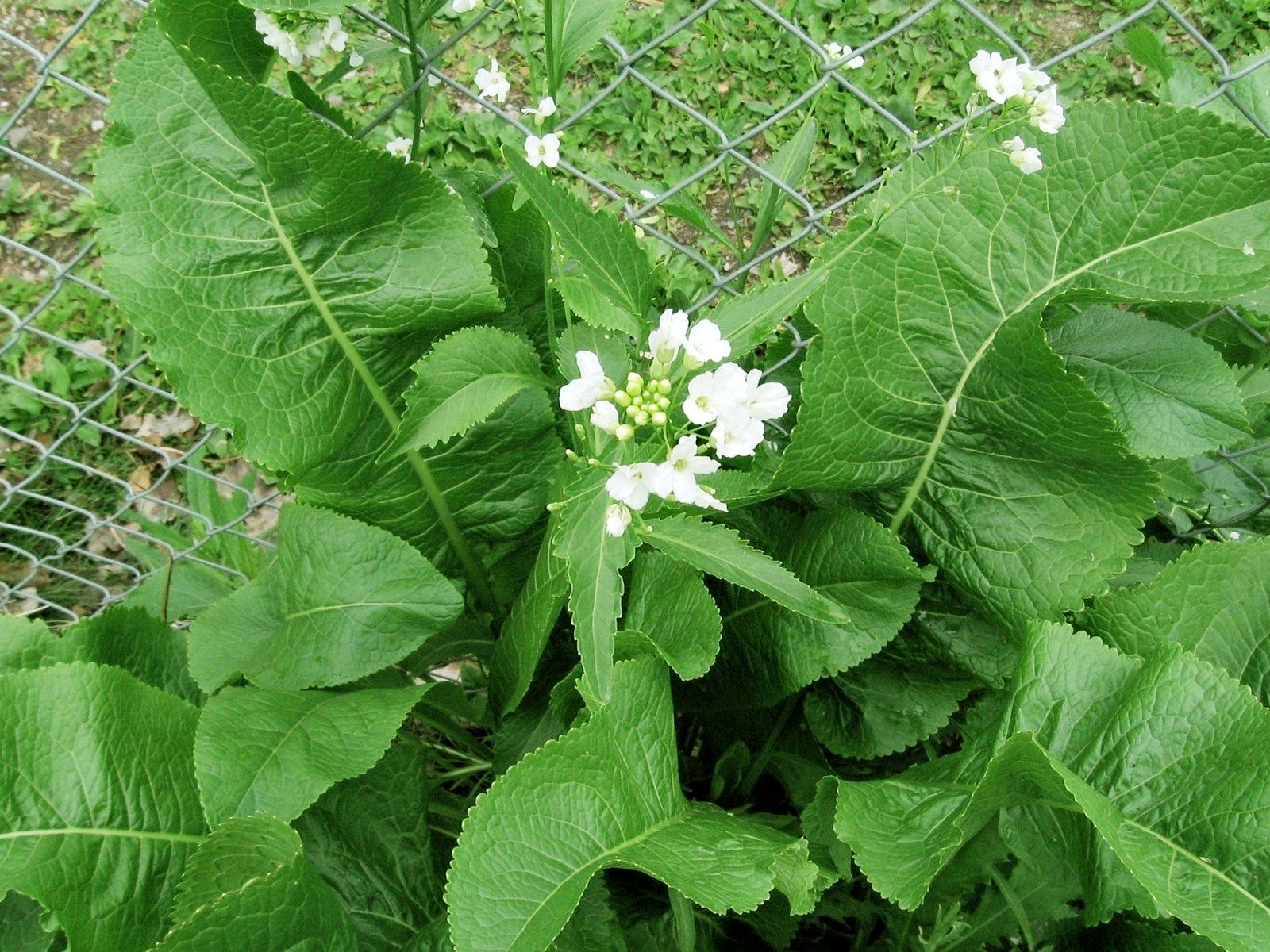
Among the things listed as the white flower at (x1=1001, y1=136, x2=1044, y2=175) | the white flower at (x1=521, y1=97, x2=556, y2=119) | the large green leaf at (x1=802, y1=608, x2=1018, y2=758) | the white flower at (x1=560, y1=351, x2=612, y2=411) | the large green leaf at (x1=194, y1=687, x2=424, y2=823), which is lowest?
the large green leaf at (x1=802, y1=608, x2=1018, y2=758)

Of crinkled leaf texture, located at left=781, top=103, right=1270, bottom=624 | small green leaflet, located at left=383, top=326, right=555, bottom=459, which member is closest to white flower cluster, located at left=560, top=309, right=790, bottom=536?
small green leaflet, located at left=383, top=326, right=555, bottom=459

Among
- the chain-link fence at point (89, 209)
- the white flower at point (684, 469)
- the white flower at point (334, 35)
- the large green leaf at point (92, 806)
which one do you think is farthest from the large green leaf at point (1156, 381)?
the large green leaf at point (92, 806)

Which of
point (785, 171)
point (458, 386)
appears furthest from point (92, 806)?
point (785, 171)

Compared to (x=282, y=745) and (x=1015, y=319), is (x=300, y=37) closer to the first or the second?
(x=282, y=745)

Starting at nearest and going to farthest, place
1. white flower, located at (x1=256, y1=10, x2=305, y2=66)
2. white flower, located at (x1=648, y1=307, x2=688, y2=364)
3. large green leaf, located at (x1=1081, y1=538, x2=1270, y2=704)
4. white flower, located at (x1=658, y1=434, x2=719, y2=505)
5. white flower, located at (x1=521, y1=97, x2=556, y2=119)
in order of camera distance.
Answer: white flower, located at (x1=658, y1=434, x2=719, y2=505) → white flower, located at (x1=648, y1=307, x2=688, y2=364) → white flower, located at (x1=521, y1=97, x2=556, y2=119) → white flower, located at (x1=256, y1=10, x2=305, y2=66) → large green leaf, located at (x1=1081, y1=538, x2=1270, y2=704)

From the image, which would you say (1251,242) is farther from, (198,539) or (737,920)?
(198,539)

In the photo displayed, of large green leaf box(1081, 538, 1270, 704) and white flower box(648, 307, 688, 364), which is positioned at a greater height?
white flower box(648, 307, 688, 364)

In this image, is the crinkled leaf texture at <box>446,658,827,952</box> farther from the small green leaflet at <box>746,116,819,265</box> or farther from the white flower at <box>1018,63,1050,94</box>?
the white flower at <box>1018,63,1050,94</box>

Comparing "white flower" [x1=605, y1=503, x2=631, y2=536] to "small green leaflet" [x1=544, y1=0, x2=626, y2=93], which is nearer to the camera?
"white flower" [x1=605, y1=503, x2=631, y2=536]
